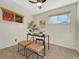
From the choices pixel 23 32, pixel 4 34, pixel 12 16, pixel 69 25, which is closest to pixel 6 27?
pixel 4 34

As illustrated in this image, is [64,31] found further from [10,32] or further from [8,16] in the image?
[8,16]

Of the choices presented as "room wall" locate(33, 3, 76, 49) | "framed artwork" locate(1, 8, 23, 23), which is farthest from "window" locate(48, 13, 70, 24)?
"framed artwork" locate(1, 8, 23, 23)

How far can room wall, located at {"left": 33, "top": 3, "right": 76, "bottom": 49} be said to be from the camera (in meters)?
3.39

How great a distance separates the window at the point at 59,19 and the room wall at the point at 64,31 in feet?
0.69

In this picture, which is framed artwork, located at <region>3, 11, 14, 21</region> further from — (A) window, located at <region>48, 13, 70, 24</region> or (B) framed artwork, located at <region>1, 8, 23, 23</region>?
(A) window, located at <region>48, 13, 70, 24</region>

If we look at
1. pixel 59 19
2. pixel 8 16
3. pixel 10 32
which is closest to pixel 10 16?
pixel 8 16

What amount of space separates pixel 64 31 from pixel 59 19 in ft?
2.74

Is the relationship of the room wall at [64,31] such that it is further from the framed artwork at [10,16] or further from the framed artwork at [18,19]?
the framed artwork at [10,16]

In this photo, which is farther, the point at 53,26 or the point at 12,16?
the point at 53,26

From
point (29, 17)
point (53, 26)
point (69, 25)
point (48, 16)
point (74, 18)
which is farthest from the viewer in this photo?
point (29, 17)

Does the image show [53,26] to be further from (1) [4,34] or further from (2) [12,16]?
(1) [4,34]

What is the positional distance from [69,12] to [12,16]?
3.36 metres

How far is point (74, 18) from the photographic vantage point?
11.0ft

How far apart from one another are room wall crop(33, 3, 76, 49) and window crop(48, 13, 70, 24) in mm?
209
